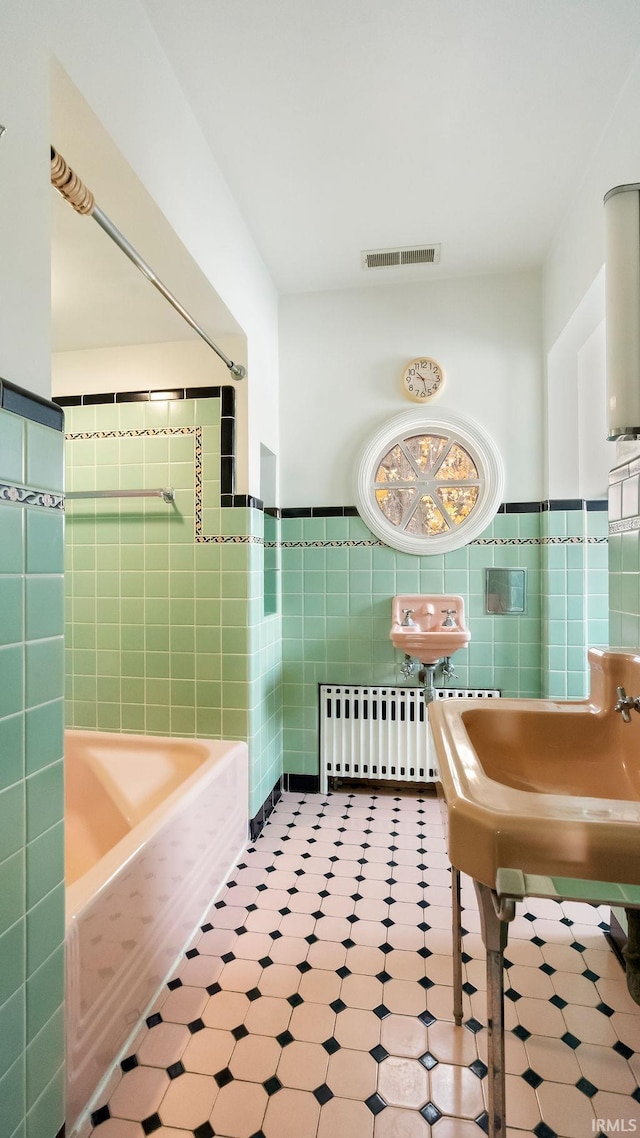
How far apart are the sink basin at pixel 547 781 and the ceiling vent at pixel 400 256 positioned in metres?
2.06

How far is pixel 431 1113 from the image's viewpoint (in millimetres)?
1162

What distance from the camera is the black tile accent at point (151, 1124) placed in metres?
1.14

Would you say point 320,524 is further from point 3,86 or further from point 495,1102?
point 495,1102

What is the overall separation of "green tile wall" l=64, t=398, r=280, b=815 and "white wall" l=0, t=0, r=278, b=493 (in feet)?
2.54

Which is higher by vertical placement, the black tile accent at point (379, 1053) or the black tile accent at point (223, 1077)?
the black tile accent at point (379, 1053)

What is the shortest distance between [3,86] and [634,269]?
1341 millimetres

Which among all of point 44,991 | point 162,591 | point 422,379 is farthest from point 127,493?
point 44,991

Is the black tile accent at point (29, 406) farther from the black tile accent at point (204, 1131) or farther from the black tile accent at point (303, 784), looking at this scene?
the black tile accent at point (303, 784)

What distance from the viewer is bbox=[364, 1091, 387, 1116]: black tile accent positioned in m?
1.17

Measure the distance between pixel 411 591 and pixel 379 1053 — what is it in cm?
185

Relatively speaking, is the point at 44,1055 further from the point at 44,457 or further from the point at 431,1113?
the point at 44,457

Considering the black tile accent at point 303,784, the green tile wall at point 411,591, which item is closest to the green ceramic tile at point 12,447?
the green tile wall at point 411,591

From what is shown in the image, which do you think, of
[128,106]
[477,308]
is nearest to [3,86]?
[128,106]

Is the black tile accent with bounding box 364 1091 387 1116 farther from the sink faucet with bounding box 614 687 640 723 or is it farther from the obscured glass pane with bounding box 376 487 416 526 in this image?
the obscured glass pane with bounding box 376 487 416 526
